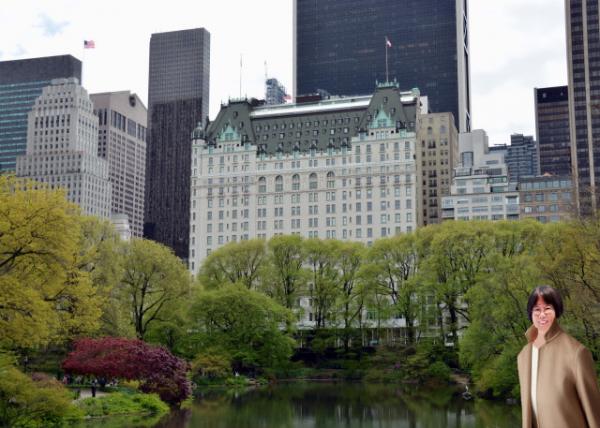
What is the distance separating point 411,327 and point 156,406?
56844 millimetres

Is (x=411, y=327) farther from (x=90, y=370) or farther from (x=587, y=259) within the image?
(x=587, y=259)

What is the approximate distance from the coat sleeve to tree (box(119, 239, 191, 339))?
252ft

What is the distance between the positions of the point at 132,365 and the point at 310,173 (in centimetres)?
11610

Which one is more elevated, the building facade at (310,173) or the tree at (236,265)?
the building facade at (310,173)

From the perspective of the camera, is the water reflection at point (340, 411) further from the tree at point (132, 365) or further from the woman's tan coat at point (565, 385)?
the woman's tan coat at point (565, 385)

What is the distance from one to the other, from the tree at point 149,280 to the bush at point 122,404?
999 inches

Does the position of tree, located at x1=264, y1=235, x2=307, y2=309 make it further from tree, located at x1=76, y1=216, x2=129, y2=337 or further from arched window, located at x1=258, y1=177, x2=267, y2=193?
arched window, located at x1=258, y1=177, x2=267, y2=193

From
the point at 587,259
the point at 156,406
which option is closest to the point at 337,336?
the point at 156,406

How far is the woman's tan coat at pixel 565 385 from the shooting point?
780 cm

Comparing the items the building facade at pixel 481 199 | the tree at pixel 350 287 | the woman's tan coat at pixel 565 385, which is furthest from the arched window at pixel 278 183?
the woman's tan coat at pixel 565 385

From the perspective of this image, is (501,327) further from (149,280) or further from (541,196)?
(541,196)

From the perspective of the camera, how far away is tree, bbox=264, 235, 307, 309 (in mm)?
113062

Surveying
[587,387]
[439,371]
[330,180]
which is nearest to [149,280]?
[439,371]

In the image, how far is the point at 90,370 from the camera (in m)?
58.0
